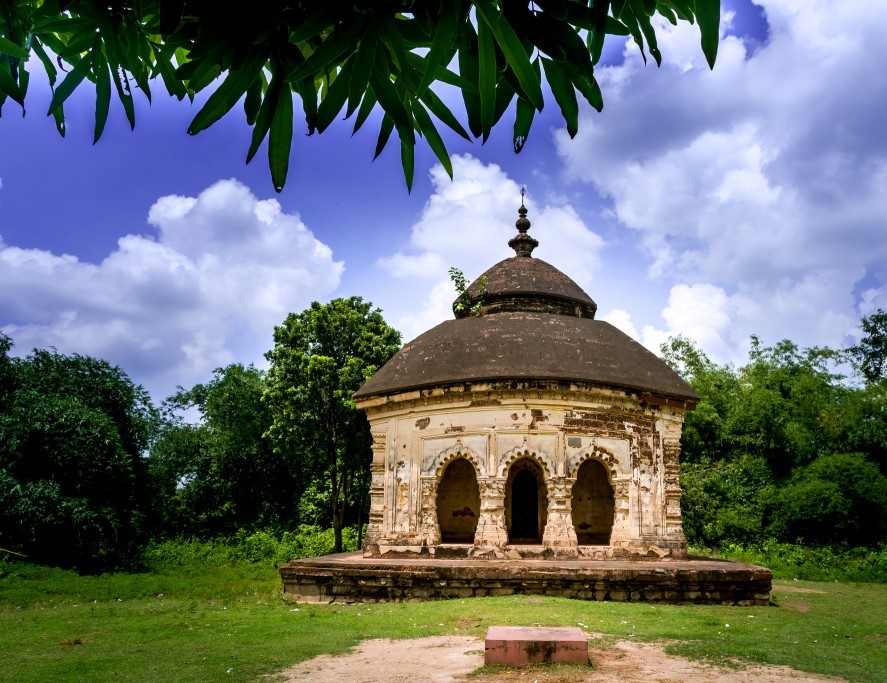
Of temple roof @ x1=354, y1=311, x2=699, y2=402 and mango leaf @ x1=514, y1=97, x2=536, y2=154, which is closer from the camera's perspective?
mango leaf @ x1=514, y1=97, x2=536, y2=154

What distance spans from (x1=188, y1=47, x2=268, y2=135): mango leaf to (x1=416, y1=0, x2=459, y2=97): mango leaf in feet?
1.74

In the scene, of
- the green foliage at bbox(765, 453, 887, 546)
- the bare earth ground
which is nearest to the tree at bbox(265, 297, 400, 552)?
the green foliage at bbox(765, 453, 887, 546)

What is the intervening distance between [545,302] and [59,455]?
38.6 ft

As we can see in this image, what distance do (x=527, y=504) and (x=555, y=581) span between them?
14.4ft

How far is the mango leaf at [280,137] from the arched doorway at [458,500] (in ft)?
45.1

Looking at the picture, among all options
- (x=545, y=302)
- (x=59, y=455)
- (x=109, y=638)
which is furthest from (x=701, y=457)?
(x=109, y=638)

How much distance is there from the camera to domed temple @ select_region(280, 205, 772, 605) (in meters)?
11.7

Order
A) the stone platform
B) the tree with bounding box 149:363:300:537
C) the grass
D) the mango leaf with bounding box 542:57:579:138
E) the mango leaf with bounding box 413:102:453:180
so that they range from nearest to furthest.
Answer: the mango leaf with bounding box 542:57:579:138 → the mango leaf with bounding box 413:102:453:180 → the grass → the stone platform → the tree with bounding box 149:363:300:537

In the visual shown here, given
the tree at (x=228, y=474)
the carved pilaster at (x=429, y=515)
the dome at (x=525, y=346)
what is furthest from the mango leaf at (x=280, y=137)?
the tree at (x=228, y=474)

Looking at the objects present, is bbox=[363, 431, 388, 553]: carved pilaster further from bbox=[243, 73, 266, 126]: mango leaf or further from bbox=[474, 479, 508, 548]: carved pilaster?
bbox=[243, 73, 266, 126]: mango leaf

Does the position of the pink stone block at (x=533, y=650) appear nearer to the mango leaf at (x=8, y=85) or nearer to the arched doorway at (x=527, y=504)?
the mango leaf at (x=8, y=85)

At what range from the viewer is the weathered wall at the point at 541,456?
43.1 feet

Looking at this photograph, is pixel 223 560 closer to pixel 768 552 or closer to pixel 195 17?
pixel 768 552

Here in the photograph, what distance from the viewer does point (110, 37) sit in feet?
7.98
